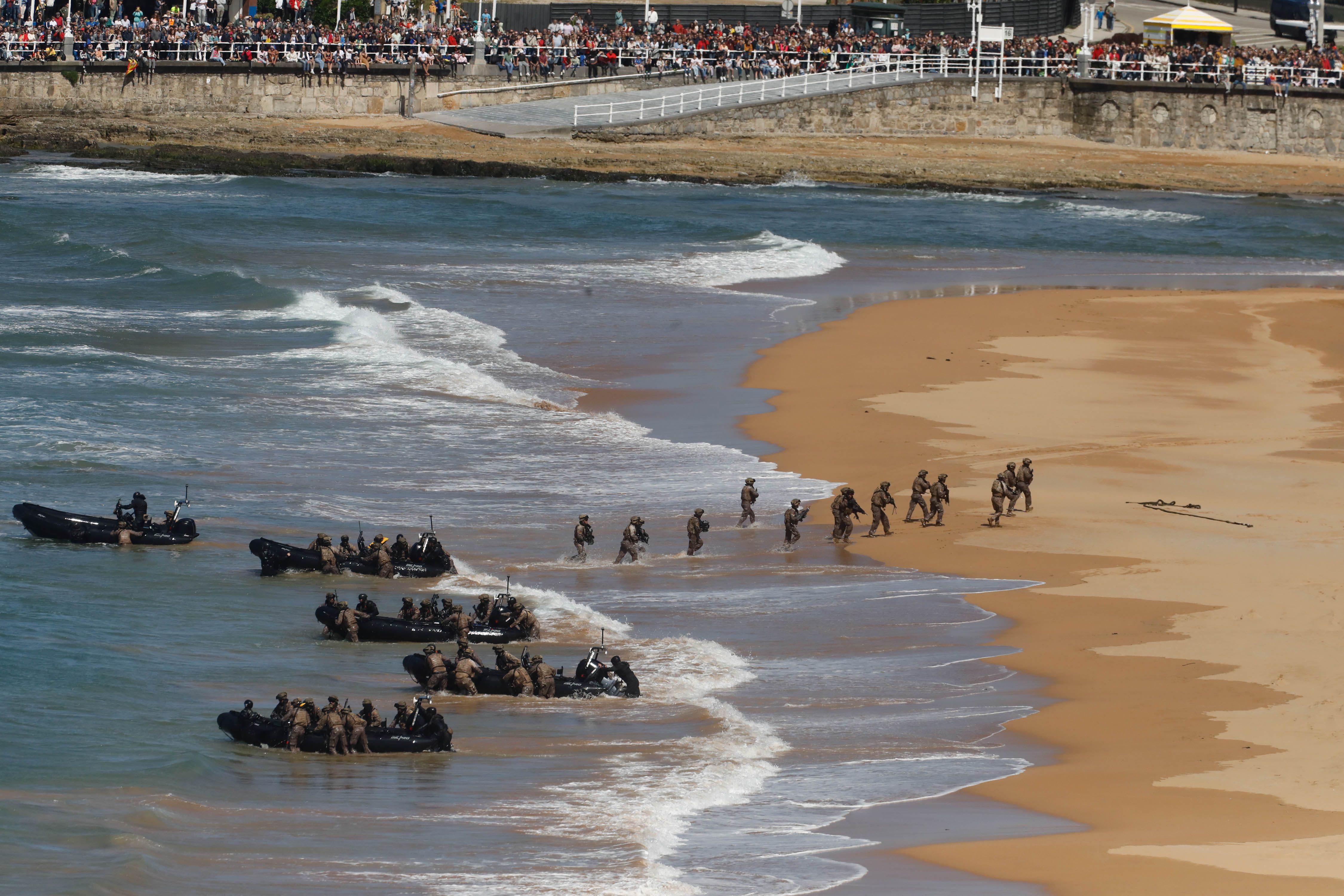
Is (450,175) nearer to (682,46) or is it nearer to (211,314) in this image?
(682,46)

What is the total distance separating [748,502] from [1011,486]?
3.23m

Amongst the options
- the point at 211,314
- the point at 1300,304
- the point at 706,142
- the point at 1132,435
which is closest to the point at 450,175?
the point at 706,142

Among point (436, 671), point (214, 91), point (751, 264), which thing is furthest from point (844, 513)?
point (214, 91)

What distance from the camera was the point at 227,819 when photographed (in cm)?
1312

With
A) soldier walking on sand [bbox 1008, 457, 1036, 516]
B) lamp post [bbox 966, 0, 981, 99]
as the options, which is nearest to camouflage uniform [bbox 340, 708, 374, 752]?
soldier walking on sand [bbox 1008, 457, 1036, 516]

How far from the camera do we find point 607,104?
2729 inches

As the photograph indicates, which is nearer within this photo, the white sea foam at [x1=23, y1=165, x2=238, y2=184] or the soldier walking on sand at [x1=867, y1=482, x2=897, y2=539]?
the soldier walking on sand at [x1=867, y1=482, x2=897, y2=539]

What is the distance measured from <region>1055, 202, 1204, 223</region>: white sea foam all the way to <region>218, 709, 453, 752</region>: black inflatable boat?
4857cm

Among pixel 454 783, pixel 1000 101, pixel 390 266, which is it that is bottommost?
pixel 454 783

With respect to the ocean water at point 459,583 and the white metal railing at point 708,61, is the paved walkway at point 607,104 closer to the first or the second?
the white metal railing at point 708,61

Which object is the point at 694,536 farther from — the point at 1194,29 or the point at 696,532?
the point at 1194,29

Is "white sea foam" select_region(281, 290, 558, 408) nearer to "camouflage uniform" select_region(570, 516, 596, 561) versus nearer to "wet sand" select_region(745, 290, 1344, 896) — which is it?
"wet sand" select_region(745, 290, 1344, 896)

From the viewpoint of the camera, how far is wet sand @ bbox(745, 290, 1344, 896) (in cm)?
1237

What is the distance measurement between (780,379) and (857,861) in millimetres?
18835
